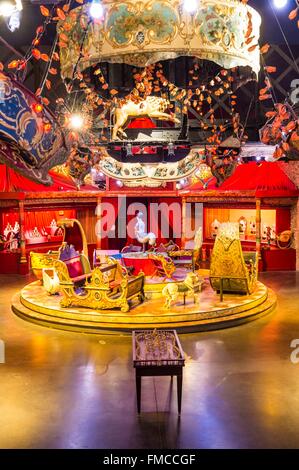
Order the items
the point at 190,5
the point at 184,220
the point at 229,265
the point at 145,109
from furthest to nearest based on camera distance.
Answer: the point at 184,220
the point at 145,109
the point at 229,265
the point at 190,5

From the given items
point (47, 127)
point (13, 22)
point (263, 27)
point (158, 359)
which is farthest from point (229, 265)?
point (47, 127)

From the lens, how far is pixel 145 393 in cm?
615

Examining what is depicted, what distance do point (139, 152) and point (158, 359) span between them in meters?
10.1

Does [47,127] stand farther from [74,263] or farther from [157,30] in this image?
[74,263]

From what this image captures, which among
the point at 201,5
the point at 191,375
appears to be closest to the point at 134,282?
the point at 191,375

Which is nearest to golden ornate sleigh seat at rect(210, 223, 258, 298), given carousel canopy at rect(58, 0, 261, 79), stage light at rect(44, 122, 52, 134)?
carousel canopy at rect(58, 0, 261, 79)

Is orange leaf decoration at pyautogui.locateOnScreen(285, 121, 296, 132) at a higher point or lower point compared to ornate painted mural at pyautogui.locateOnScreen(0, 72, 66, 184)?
higher

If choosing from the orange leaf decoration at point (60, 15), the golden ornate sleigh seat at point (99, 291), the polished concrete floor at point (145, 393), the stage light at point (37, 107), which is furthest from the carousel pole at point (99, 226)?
the stage light at point (37, 107)

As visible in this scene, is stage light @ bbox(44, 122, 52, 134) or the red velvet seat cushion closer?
stage light @ bbox(44, 122, 52, 134)

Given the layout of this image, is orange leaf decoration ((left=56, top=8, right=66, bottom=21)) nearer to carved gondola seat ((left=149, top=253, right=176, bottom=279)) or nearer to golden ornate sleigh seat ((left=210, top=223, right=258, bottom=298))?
golden ornate sleigh seat ((left=210, top=223, right=258, bottom=298))

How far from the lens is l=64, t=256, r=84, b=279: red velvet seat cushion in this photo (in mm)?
11039

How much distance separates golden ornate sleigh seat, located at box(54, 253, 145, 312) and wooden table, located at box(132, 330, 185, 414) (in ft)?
10.7

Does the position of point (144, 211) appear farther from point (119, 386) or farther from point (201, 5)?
point (201, 5)

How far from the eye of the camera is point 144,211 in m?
18.1
